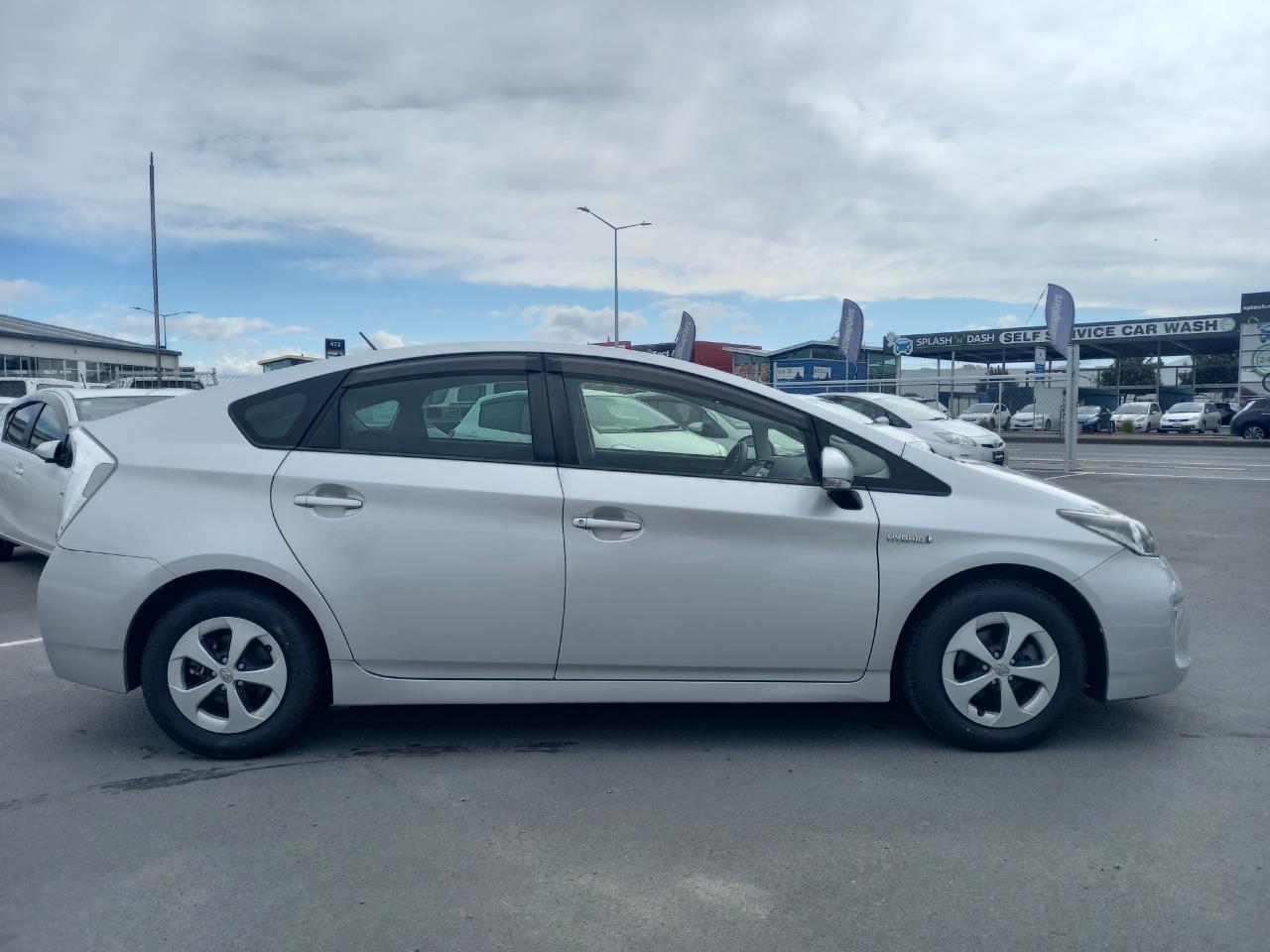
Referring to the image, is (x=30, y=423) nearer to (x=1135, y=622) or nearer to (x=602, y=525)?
(x=602, y=525)

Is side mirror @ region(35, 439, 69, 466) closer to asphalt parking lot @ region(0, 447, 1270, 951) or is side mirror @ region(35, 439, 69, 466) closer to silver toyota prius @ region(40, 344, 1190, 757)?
asphalt parking lot @ region(0, 447, 1270, 951)

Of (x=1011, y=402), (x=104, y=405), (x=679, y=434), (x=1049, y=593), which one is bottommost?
(x=1049, y=593)

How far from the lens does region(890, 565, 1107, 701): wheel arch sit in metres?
3.95

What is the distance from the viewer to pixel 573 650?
12.7ft

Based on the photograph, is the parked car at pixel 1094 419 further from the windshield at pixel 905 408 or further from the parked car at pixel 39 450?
the parked car at pixel 39 450

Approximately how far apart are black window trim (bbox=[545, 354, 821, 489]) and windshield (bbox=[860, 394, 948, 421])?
41.6 feet

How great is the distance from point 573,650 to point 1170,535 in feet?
25.8

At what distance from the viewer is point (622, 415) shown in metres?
4.12

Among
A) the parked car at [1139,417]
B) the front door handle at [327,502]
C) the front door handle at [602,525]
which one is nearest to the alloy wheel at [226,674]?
the front door handle at [327,502]

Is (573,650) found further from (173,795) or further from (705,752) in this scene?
(173,795)

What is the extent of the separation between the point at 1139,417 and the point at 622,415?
128 feet

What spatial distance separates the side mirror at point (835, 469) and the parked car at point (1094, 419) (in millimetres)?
36725

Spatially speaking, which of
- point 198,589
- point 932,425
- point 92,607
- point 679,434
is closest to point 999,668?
point 679,434

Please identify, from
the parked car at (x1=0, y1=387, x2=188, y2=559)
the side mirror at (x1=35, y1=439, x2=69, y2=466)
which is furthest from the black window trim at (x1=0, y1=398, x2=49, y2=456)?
the side mirror at (x1=35, y1=439, x2=69, y2=466)
